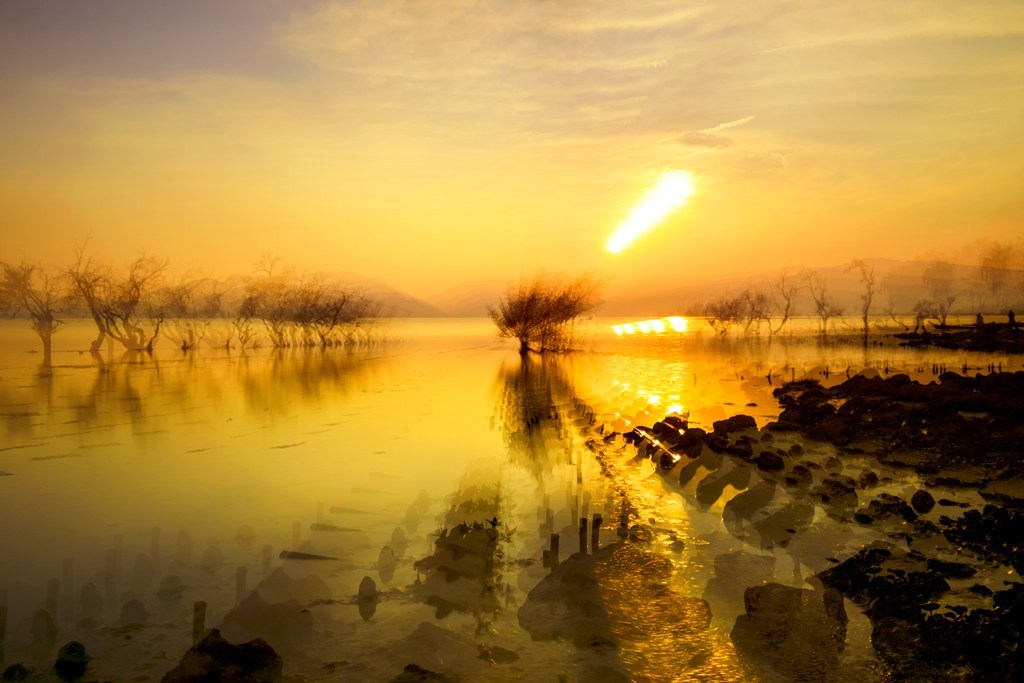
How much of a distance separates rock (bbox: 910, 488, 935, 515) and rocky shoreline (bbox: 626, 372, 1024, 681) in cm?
3

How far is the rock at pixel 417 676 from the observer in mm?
5816

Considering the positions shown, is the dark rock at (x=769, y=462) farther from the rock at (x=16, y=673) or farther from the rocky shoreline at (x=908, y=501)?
the rock at (x=16, y=673)

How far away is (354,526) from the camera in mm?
10805

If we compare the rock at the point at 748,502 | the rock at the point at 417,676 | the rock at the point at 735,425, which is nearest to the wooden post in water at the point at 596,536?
the rock at the point at 748,502

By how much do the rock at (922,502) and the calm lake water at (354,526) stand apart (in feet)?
5.06

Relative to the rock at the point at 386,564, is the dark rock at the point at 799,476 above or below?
above

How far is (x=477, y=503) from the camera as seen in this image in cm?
1177

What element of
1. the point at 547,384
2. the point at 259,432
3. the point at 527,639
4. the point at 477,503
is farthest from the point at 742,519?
the point at 547,384

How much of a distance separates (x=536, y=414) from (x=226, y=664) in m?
17.2

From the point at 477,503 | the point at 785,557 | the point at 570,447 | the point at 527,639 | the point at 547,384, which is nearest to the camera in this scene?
the point at 527,639

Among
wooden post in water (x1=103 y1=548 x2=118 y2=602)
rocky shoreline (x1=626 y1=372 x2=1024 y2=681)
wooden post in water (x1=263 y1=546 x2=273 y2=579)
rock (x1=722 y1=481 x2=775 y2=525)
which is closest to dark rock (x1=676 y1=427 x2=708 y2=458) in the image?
rocky shoreline (x1=626 y1=372 x2=1024 y2=681)

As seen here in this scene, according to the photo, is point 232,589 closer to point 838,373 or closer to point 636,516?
point 636,516

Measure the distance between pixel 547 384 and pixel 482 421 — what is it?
11.7m

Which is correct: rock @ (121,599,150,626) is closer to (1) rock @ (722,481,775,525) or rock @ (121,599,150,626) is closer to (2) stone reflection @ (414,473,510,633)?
(2) stone reflection @ (414,473,510,633)
